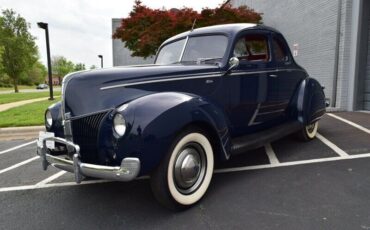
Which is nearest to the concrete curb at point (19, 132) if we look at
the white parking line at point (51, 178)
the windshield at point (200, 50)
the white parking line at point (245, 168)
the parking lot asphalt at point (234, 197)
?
the parking lot asphalt at point (234, 197)

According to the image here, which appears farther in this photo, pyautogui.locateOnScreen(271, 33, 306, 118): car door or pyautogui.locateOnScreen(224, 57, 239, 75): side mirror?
pyautogui.locateOnScreen(271, 33, 306, 118): car door

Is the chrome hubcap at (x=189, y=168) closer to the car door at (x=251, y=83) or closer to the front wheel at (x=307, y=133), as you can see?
the car door at (x=251, y=83)

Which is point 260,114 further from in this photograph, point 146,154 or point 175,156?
point 146,154

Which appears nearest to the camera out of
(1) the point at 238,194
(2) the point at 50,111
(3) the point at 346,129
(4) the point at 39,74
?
(1) the point at 238,194

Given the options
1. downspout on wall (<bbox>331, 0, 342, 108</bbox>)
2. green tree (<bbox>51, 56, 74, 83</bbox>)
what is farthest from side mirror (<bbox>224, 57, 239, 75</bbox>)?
green tree (<bbox>51, 56, 74, 83</bbox>)

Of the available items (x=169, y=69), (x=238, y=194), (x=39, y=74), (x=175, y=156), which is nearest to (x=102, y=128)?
(x=175, y=156)

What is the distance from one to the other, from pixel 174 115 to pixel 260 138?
1.67 m

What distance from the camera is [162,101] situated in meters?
2.86

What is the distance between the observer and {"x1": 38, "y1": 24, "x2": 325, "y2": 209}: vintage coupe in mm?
2684

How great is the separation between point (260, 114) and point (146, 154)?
6.94ft

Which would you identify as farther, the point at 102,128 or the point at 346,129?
the point at 346,129

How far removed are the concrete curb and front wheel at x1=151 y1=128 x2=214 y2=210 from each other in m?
5.60

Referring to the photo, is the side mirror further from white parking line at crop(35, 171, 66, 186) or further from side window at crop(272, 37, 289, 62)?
white parking line at crop(35, 171, 66, 186)

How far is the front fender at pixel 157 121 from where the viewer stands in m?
2.62
